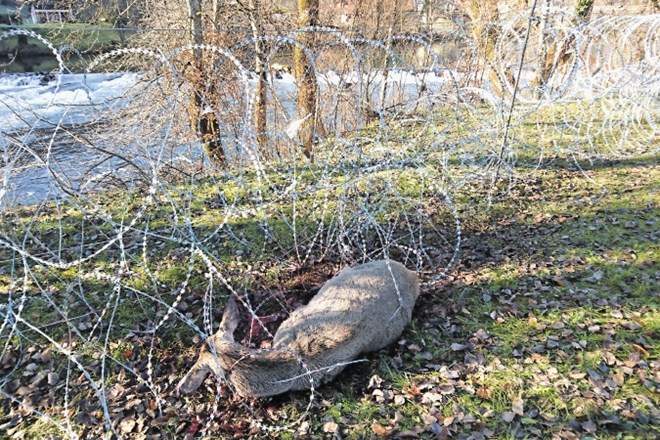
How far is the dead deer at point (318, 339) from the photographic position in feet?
10.6

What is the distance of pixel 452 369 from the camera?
3627 millimetres

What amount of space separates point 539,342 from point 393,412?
4.92ft

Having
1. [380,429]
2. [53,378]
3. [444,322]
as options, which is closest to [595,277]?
[444,322]

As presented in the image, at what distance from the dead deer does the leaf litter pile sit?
16cm

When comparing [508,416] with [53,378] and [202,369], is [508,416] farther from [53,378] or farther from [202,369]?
[53,378]

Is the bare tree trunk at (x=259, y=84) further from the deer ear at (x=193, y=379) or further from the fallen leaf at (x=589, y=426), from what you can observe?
the fallen leaf at (x=589, y=426)

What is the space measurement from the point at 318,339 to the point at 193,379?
1.00 metres

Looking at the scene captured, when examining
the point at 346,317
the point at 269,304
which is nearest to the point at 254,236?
the point at 269,304

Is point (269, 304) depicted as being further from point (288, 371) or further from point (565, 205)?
point (565, 205)

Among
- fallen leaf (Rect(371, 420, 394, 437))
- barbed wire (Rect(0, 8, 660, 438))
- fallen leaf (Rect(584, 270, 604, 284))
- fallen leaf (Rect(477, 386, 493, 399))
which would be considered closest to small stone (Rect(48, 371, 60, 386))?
barbed wire (Rect(0, 8, 660, 438))

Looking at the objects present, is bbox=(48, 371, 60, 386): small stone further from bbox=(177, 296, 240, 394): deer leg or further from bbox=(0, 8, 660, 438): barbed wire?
bbox=(177, 296, 240, 394): deer leg

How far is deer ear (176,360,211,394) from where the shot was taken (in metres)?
3.37

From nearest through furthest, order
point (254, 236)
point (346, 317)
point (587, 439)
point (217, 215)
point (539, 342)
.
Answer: point (587, 439), point (346, 317), point (539, 342), point (254, 236), point (217, 215)

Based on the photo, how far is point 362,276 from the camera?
4004 mm
